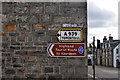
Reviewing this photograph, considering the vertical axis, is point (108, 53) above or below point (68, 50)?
below

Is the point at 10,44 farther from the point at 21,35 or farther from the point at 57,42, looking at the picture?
the point at 57,42

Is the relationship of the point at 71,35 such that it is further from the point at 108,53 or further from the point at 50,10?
the point at 108,53

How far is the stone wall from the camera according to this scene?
7.87 m

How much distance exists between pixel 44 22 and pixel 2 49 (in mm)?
1242

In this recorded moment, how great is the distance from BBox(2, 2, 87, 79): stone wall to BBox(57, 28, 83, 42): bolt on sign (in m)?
0.13

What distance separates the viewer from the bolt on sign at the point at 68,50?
7785 millimetres

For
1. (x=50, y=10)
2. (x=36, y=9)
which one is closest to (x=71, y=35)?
(x=50, y=10)

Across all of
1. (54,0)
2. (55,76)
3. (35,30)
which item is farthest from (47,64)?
(54,0)

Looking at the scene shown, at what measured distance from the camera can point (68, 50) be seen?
779 cm

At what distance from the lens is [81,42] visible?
780 cm

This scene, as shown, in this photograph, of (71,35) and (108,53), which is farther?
(108,53)

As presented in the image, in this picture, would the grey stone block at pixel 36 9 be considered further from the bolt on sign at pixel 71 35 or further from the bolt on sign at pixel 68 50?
the bolt on sign at pixel 68 50

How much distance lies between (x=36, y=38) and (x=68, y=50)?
0.85 metres

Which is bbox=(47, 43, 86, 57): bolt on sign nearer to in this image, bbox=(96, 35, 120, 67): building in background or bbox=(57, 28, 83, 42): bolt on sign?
bbox=(57, 28, 83, 42): bolt on sign
